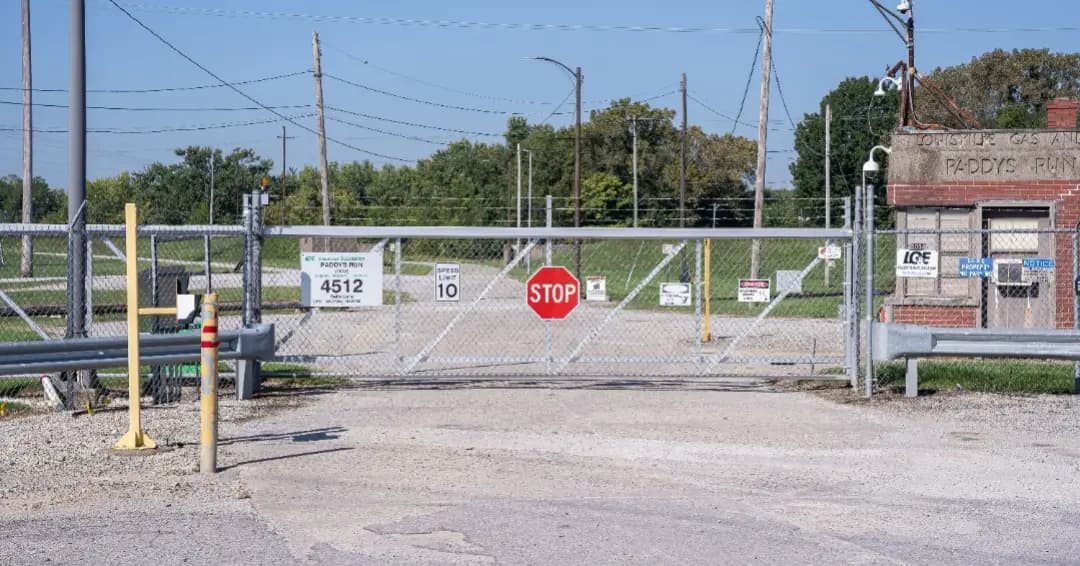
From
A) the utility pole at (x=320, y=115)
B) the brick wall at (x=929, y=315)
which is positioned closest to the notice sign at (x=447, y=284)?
the brick wall at (x=929, y=315)

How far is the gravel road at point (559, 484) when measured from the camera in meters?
7.49

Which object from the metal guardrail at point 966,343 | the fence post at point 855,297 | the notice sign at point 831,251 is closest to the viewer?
the metal guardrail at point 966,343

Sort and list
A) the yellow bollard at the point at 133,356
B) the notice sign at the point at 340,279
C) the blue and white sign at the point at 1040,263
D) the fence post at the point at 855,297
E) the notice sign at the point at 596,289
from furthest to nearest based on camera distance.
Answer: the blue and white sign at the point at 1040,263
the notice sign at the point at 596,289
the fence post at the point at 855,297
the notice sign at the point at 340,279
the yellow bollard at the point at 133,356

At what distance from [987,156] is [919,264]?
5.20m

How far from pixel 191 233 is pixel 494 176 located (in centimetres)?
7863

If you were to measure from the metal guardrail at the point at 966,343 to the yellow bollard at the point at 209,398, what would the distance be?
26.4 feet

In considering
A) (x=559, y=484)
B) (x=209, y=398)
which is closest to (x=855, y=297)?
(x=559, y=484)

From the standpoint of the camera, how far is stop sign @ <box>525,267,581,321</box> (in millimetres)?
14828

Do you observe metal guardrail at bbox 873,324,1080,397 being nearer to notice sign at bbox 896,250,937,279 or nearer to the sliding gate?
the sliding gate

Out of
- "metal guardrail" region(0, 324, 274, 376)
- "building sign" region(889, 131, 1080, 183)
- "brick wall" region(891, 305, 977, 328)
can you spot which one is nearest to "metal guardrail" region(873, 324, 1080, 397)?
"brick wall" region(891, 305, 977, 328)

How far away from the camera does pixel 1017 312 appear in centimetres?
1989

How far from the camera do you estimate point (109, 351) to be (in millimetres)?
12445

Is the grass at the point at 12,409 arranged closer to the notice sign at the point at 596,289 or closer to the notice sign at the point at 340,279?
the notice sign at the point at 340,279

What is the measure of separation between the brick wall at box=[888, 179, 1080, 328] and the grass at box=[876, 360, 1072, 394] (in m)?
2.13
